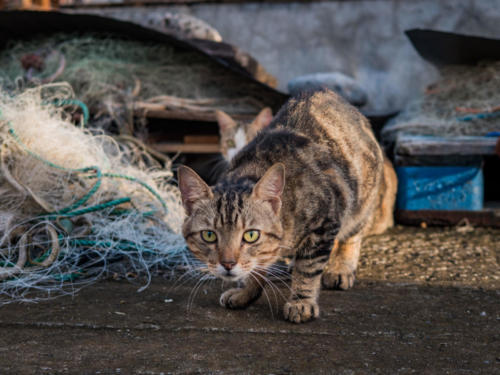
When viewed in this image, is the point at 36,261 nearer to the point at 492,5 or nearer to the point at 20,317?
the point at 20,317

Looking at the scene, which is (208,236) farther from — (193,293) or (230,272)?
(193,293)

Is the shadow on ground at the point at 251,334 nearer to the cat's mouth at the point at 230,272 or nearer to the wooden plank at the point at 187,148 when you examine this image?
the cat's mouth at the point at 230,272

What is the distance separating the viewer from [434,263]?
277cm

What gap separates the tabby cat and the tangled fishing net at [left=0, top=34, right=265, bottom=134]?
223cm

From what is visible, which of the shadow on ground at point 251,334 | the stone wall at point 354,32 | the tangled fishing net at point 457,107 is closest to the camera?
the shadow on ground at point 251,334

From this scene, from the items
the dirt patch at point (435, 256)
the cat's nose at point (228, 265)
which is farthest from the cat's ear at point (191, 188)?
the dirt patch at point (435, 256)

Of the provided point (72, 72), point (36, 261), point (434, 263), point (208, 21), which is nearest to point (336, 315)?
point (434, 263)

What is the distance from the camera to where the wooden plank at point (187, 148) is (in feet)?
14.7

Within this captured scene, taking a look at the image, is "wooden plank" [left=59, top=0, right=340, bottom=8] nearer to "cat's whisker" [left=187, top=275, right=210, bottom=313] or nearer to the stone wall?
the stone wall

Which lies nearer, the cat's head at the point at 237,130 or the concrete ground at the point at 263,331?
the concrete ground at the point at 263,331

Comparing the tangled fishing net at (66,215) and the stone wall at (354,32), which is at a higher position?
the stone wall at (354,32)

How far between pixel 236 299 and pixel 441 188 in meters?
2.26

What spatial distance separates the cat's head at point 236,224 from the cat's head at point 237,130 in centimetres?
194

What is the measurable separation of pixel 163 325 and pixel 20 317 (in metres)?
0.61
